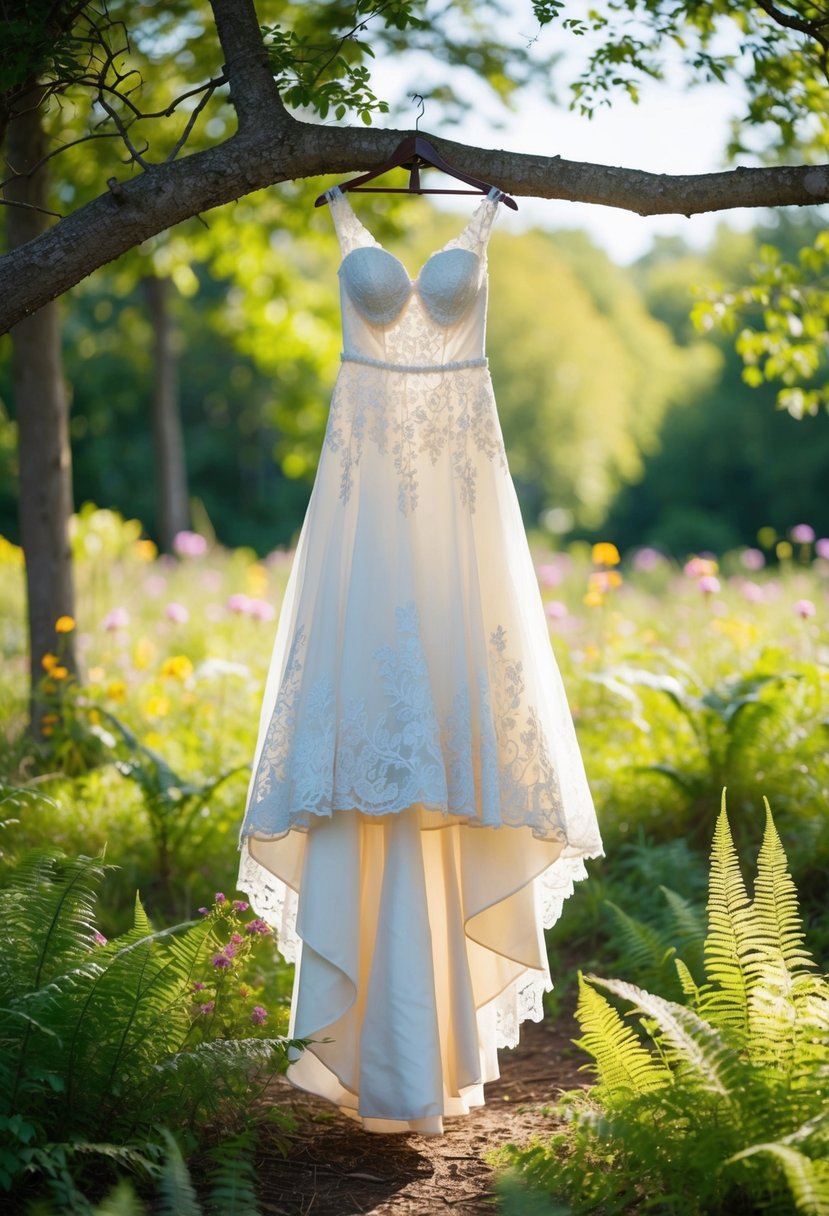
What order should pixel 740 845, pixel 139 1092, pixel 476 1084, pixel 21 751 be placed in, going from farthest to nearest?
pixel 21 751
pixel 740 845
pixel 476 1084
pixel 139 1092

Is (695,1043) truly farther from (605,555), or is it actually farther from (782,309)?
(605,555)

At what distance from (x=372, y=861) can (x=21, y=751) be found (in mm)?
2844

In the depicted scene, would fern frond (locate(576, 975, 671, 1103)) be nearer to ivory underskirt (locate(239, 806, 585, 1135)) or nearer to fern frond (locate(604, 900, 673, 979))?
ivory underskirt (locate(239, 806, 585, 1135))

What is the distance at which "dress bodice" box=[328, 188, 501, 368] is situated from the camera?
2.99 m

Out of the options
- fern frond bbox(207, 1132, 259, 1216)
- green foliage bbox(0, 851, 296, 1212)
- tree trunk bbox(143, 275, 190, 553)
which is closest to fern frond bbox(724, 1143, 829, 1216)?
fern frond bbox(207, 1132, 259, 1216)

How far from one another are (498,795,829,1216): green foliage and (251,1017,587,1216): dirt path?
21 cm

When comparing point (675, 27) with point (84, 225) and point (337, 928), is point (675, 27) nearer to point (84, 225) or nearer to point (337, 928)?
point (84, 225)

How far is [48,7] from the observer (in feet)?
11.1

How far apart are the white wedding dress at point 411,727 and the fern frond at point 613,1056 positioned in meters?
0.33

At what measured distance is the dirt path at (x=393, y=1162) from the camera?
2.78 metres

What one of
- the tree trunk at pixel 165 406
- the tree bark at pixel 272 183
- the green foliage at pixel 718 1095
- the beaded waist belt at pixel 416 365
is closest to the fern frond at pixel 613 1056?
the green foliage at pixel 718 1095

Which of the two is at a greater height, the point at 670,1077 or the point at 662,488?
the point at 662,488

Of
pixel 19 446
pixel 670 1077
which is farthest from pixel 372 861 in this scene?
pixel 19 446

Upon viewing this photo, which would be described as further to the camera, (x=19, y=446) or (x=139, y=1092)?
(x=19, y=446)
